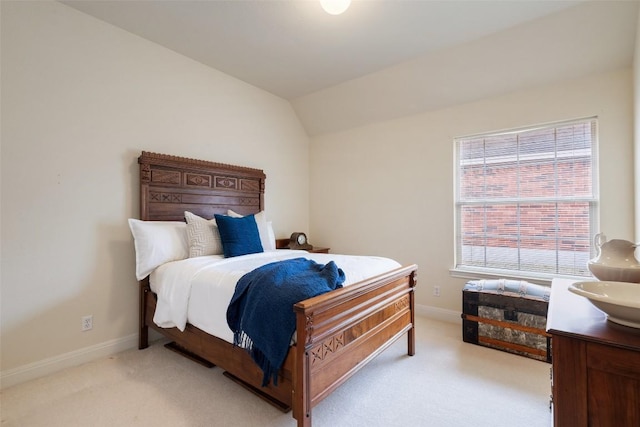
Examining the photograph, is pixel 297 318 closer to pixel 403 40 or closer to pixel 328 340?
pixel 328 340

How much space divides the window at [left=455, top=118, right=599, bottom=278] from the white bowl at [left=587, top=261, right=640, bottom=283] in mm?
1850

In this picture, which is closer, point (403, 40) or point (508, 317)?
point (508, 317)

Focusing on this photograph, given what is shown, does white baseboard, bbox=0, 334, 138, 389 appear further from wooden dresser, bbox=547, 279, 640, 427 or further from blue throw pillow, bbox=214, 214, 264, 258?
wooden dresser, bbox=547, 279, 640, 427

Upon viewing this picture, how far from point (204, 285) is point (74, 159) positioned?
5.26ft

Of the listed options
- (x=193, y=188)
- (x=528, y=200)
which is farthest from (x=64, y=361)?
(x=528, y=200)

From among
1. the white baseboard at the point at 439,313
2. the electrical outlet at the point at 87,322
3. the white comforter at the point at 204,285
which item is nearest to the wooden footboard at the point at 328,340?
the white comforter at the point at 204,285

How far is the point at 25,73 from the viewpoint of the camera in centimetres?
221

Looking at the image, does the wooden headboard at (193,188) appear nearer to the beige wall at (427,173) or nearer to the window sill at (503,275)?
the beige wall at (427,173)

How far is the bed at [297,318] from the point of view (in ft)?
4.91

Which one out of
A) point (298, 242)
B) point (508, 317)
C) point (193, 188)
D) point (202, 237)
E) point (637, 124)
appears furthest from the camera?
point (298, 242)

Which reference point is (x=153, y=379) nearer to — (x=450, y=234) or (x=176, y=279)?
(x=176, y=279)

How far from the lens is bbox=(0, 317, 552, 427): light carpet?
5.67 feet

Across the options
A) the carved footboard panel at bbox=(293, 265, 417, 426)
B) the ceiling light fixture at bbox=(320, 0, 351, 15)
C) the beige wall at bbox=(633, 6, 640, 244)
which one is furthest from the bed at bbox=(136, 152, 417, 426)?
the ceiling light fixture at bbox=(320, 0, 351, 15)

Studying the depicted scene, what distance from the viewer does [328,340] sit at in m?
1.65
